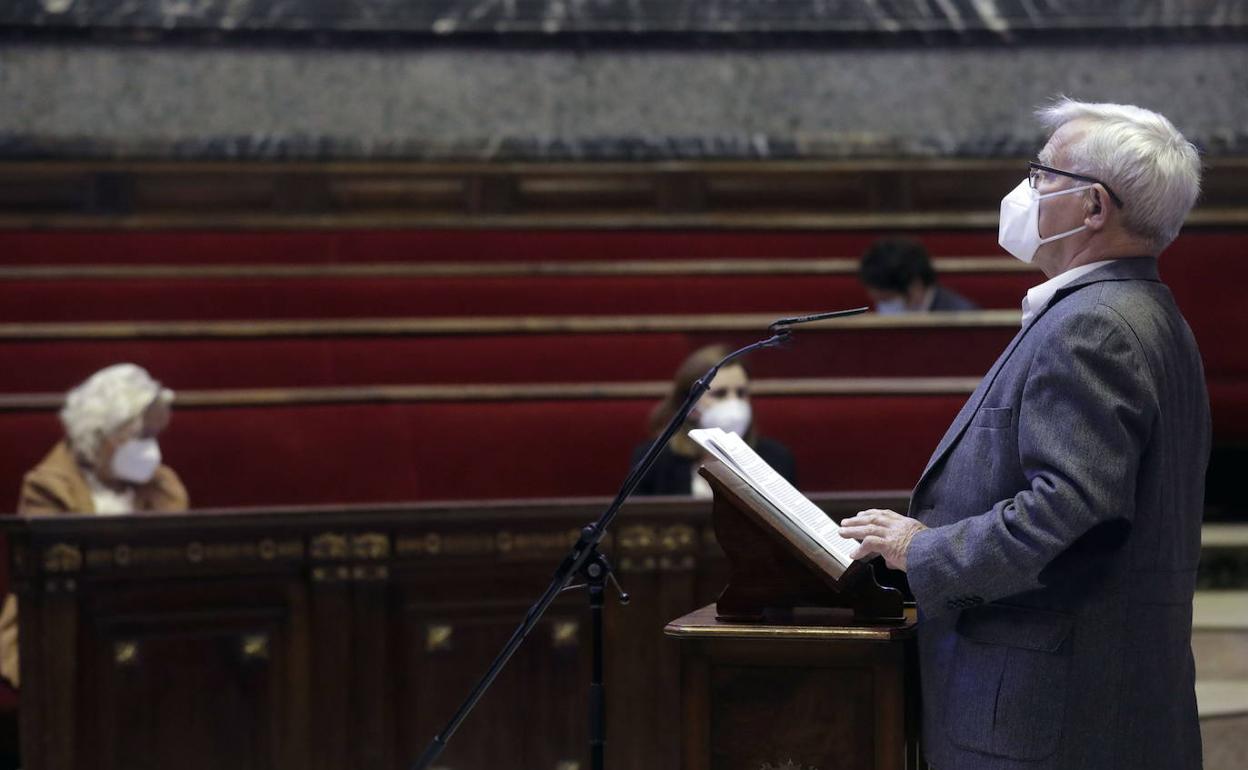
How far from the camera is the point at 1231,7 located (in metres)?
3.74

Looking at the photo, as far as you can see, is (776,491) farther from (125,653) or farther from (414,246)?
(414,246)

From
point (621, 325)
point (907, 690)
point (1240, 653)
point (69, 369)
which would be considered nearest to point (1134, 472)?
point (907, 690)

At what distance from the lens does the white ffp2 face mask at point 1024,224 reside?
114cm

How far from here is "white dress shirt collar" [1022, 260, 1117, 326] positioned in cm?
112

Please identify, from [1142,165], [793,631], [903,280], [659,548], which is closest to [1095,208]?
[1142,165]

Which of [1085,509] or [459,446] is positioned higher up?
[459,446]

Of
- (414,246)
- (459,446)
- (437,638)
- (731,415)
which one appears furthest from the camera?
(414,246)

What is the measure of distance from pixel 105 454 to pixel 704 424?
0.95 m

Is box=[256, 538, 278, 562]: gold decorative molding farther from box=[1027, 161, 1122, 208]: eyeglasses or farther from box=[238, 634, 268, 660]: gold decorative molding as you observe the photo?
box=[1027, 161, 1122, 208]: eyeglasses

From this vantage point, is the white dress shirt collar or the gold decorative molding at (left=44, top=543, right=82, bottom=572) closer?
the white dress shirt collar

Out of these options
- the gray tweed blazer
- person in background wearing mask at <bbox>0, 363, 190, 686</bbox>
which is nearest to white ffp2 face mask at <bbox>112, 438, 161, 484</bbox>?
person in background wearing mask at <bbox>0, 363, 190, 686</bbox>

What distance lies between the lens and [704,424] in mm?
2432

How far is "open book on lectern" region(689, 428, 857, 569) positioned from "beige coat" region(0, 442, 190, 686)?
135cm

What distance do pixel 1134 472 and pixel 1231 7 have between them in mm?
3101
